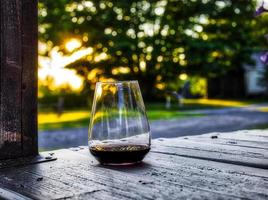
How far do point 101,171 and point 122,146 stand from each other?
0.10m

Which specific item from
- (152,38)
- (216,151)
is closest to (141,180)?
(216,151)

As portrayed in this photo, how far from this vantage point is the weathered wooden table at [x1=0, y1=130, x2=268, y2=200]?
891mm

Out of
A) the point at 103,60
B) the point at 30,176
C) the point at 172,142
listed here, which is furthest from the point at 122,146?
the point at 103,60

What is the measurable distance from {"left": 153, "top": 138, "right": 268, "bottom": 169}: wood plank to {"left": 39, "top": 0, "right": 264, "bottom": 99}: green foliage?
12.0m

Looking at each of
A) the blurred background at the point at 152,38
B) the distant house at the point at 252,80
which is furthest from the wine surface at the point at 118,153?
the distant house at the point at 252,80

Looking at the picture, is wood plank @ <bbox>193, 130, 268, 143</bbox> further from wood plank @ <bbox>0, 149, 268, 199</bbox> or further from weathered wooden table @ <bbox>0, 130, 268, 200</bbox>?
wood plank @ <bbox>0, 149, 268, 199</bbox>

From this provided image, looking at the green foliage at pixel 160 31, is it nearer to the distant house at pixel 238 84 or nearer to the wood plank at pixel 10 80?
the wood plank at pixel 10 80

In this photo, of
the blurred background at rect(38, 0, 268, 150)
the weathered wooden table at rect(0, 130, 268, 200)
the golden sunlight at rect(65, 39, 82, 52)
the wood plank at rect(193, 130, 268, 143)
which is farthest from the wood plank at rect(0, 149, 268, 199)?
the golden sunlight at rect(65, 39, 82, 52)

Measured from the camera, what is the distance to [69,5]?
48.7ft

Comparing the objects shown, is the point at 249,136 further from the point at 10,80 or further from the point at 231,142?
the point at 10,80

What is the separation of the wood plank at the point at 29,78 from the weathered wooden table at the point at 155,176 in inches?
3.7

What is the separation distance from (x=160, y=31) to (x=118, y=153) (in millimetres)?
14170

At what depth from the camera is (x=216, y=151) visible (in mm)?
1464

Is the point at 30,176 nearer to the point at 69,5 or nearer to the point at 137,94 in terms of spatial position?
the point at 137,94
